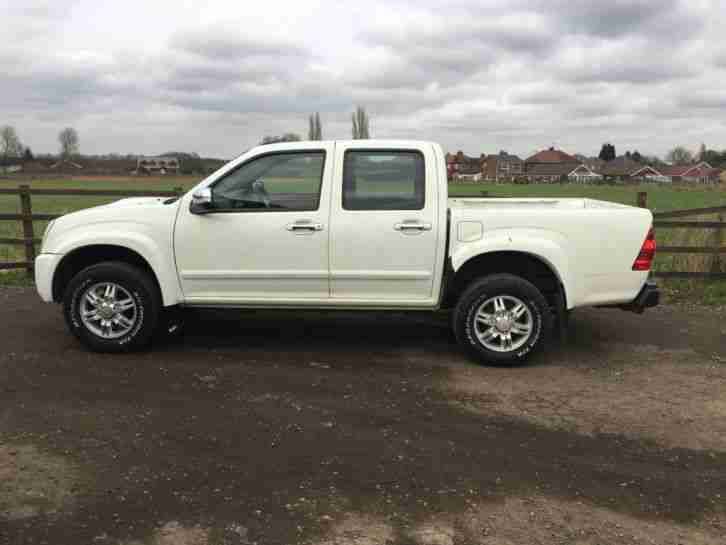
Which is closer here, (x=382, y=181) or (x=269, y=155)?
(x=382, y=181)

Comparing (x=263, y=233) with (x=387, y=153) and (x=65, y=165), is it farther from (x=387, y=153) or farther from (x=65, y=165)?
(x=65, y=165)

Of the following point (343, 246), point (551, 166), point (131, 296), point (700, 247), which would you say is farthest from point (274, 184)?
point (551, 166)

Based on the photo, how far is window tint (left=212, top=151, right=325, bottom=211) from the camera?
18.6ft

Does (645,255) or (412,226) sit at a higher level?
(412,226)

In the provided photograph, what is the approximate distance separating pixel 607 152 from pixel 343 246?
14482cm

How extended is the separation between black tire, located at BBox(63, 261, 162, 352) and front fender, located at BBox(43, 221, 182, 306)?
0.44 feet

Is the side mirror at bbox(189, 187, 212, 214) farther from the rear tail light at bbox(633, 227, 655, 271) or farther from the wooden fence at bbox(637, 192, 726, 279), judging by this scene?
the wooden fence at bbox(637, 192, 726, 279)

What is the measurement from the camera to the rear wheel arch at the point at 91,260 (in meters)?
5.89

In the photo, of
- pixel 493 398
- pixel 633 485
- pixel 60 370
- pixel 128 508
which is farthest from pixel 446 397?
pixel 60 370

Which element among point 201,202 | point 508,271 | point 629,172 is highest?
point 629,172

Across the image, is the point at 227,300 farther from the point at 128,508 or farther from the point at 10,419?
the point at 128,508

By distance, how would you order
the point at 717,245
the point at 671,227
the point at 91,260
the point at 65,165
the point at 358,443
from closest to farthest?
1. the point at 358,443
2. the point at 91,260
3. the point at 671,227
4. the point at 717,245
5. the point at 65,165

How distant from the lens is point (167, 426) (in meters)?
4.32

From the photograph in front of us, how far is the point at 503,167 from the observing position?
119375mm
